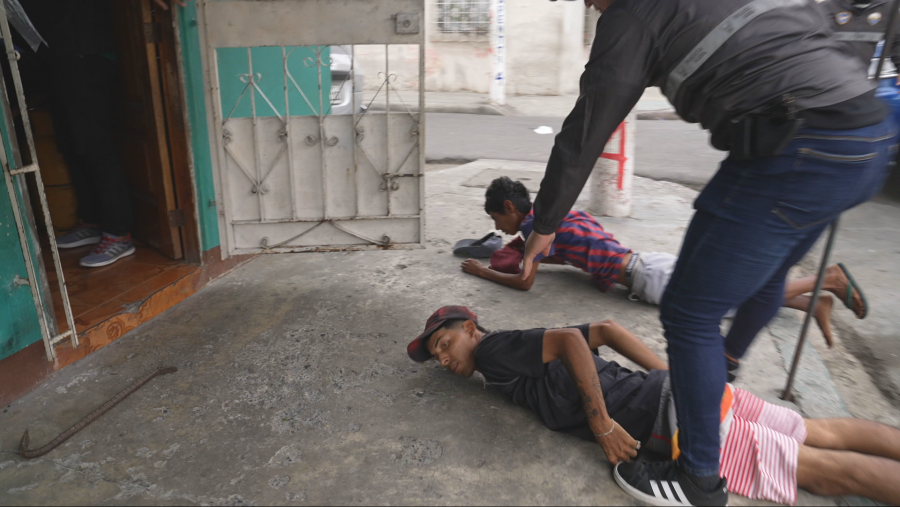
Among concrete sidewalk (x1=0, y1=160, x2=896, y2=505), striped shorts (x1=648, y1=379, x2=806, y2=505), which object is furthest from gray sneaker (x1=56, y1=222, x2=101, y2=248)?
striped shorts (x1=648, y1=379, x2=806, y2=505)

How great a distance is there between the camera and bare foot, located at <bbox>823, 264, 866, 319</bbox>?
289cm

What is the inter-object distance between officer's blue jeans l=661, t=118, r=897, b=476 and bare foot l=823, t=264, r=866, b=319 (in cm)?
128

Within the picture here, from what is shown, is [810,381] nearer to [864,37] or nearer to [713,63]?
[864,37]

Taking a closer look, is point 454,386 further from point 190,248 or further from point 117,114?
point 117,114

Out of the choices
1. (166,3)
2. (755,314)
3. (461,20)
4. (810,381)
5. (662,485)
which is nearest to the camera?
(662,485)

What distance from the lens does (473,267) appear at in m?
3.75

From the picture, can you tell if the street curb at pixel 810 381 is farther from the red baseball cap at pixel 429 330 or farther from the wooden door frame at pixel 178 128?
the wooden door frame at pixel 178 128

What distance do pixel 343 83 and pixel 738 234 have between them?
2.73 m

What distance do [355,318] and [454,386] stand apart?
0.81m

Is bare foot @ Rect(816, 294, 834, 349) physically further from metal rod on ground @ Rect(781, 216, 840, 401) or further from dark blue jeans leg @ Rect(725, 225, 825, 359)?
dark blue jeans leg @ Rect(725, 225, 825, 359)

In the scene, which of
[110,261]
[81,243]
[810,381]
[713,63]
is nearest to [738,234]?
[713,63]

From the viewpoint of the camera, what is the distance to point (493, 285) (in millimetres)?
3635

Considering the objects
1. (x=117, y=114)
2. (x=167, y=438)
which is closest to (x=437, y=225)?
(x=117, y=114)

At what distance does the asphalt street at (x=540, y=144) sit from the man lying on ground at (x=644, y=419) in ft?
14.6
